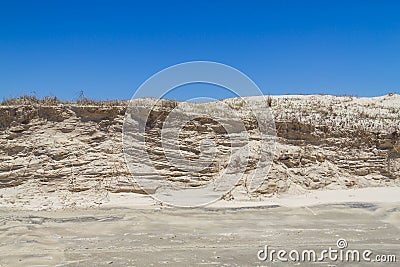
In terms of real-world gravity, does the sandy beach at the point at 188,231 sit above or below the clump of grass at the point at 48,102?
below

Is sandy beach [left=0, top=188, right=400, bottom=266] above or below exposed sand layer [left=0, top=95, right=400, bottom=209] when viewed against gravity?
below

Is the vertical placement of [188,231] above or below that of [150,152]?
below

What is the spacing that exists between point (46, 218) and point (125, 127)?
4.31 metres

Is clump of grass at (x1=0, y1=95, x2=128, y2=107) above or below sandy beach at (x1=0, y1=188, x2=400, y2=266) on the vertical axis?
above

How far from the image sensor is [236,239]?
7402 millimetres

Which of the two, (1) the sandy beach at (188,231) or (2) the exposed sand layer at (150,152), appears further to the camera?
(2) the exposed sand layer at (150,152)

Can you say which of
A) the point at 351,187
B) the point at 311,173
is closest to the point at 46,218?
the point at 311,173

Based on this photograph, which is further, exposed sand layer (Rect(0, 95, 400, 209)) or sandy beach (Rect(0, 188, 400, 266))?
exposed sand layer (Rect(0, 95, 400, 209))

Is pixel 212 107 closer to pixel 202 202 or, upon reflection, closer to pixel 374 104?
pixel 202 202

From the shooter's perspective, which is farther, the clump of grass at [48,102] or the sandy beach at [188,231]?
the clump of grass at [48,102]

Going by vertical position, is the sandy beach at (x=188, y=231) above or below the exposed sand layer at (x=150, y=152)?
below

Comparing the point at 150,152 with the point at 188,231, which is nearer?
the point at 188,231

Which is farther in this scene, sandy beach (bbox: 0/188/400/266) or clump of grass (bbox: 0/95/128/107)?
clump of grass (bbox: 0/95/128/107)

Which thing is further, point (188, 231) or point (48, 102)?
point (48, 102)
